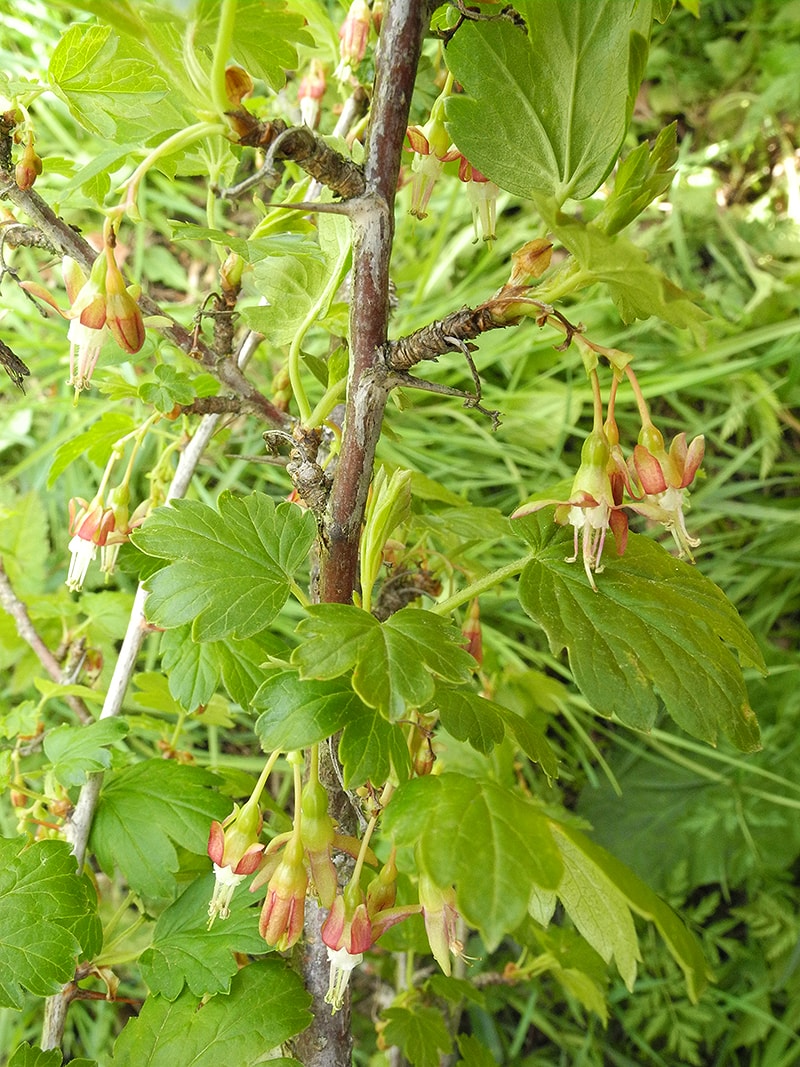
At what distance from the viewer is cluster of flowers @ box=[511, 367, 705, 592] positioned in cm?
56

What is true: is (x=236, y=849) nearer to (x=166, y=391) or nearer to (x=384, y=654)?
(x=384, y=654)

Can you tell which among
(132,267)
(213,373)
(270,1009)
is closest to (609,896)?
(270,1009)

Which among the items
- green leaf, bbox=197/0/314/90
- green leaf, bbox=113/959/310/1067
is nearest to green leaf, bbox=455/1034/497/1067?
green leaf, bbox=113/959/310/1067

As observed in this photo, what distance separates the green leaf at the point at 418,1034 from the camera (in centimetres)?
91

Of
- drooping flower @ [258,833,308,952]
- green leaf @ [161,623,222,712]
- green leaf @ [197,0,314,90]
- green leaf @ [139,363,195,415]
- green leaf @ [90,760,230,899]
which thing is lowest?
green leaf @ [90,760,230,899]

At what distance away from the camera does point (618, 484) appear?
1.88 feet

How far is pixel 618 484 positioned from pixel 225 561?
0.29 metres

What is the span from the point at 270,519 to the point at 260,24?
0.36 meters

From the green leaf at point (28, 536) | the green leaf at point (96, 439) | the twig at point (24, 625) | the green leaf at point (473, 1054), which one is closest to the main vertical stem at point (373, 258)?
the green leaf at point (96, 439)

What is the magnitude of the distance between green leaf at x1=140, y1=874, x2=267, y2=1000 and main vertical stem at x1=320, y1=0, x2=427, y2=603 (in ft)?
1.13

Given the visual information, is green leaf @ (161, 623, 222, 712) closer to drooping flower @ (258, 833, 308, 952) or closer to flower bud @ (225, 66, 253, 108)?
drooping flower @ (258, 833, 308, 952)

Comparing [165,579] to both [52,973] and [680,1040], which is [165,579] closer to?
[52,973]

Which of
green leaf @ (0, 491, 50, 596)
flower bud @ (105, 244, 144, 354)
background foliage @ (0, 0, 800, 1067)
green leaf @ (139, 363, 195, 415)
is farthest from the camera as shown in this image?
green leaf @ (0, 491, 50, 596)

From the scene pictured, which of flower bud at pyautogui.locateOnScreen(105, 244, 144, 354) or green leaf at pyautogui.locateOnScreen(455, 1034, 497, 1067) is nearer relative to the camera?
flower bud at pyautogui.locateOnScreen(105, 244, 144, 354)
